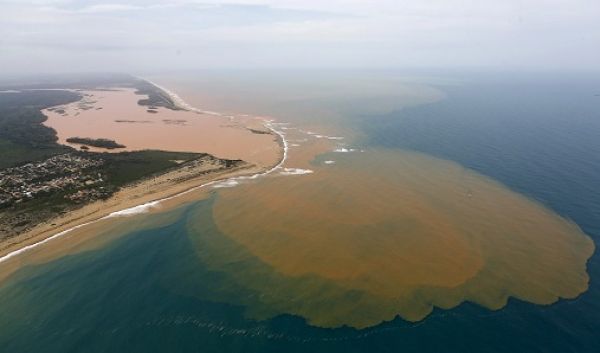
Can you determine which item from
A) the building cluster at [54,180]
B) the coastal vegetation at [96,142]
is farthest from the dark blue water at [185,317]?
the coastal vegetation at [96,142]

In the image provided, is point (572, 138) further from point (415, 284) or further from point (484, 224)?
point (415, 284)

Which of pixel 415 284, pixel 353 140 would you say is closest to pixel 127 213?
pixel 415 284

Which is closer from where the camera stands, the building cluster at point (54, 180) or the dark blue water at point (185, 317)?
the dark blue water at point (185, 317)

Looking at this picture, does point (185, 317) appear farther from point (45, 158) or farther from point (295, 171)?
point (45, 158)

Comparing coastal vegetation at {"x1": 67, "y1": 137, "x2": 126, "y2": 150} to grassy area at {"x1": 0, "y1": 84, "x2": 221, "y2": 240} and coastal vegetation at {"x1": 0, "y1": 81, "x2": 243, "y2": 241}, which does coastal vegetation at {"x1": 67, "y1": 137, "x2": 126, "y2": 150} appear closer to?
coastal vegetation at {"x1": 0, "y1": 81, "x2": 243, "y2": 241}

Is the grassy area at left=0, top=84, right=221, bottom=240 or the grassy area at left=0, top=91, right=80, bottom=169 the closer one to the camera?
the grassy area at left=0, top=84, right=221, bottom=240

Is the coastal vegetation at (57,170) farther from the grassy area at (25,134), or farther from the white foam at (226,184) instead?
the white foam at (226,184)

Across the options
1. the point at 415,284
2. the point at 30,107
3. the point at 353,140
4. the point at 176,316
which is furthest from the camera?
the point at 30,107

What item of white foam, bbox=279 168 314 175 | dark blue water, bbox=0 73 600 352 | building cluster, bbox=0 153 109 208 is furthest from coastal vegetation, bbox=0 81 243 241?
dark blue water, bbox=0 73 600 352
